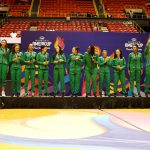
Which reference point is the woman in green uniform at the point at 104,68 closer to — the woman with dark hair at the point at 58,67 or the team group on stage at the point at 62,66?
the team group on stage at the point at 62,66

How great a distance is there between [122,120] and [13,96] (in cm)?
321

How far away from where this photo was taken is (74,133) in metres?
4.86

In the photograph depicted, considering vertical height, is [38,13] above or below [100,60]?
above

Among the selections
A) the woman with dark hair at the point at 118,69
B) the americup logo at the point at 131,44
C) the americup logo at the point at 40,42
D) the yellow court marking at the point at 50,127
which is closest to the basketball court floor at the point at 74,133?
the yellow court marking at the point at 50,127

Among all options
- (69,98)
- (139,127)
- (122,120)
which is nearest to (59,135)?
(139,127)

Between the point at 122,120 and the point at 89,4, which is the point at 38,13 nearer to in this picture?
the point at 89,4

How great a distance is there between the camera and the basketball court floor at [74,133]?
3977 mm

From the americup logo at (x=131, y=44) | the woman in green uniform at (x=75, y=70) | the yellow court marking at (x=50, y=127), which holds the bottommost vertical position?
the yellow court marking at (x=50, y=127)

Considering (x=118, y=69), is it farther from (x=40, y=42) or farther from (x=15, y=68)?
(x=40, y=42)

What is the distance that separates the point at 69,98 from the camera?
841 cm

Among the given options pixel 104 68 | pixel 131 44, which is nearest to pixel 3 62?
pixel 104 68

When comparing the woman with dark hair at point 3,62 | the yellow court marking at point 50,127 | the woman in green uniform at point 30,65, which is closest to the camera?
the yellow court marking at point 50,127

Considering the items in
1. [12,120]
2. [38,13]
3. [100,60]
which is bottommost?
[12,120]

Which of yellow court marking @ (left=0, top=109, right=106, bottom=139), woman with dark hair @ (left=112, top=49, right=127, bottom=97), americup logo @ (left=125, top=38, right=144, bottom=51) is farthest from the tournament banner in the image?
yellow court marking @ (left=0, top=109, right=106, bottom=139)
